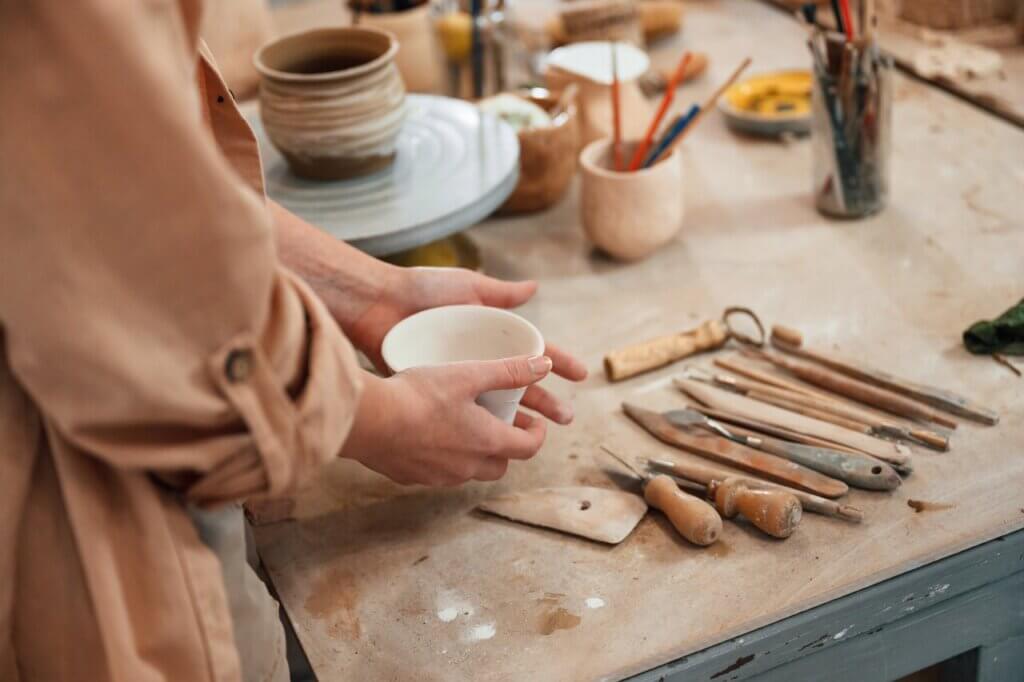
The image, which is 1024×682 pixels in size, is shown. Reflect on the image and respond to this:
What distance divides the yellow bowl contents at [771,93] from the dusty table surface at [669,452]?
223 millimetres

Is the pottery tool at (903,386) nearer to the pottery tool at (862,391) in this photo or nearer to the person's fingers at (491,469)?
the pottery tool at (862,391)

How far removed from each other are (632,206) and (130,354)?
36.6 inches

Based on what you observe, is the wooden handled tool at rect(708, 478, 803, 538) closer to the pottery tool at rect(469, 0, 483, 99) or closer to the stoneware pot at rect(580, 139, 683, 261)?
the stoneware pot at rect(580, 139, 683, 261)

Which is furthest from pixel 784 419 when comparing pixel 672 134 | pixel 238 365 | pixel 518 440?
pixel 238 365

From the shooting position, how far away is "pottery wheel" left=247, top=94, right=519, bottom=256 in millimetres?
1349

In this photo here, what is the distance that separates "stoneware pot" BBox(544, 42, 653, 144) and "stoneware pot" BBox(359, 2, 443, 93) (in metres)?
0.29

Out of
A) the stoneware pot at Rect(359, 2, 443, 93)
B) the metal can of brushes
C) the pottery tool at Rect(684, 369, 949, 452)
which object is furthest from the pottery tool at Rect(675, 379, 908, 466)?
the stoneware pot at Rect(359, 2, 443, 93)

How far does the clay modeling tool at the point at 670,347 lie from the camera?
126 cm

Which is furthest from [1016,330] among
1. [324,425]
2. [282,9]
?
[282,9]

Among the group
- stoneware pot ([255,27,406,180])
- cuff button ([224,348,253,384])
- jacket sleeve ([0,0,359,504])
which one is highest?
jacket sleeve ([0,0,359,504])

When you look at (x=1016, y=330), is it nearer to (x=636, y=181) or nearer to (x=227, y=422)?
(x=636, y=181)

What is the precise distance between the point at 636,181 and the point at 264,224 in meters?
0.84

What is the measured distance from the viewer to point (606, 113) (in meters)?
1.72

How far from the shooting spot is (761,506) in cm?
99
